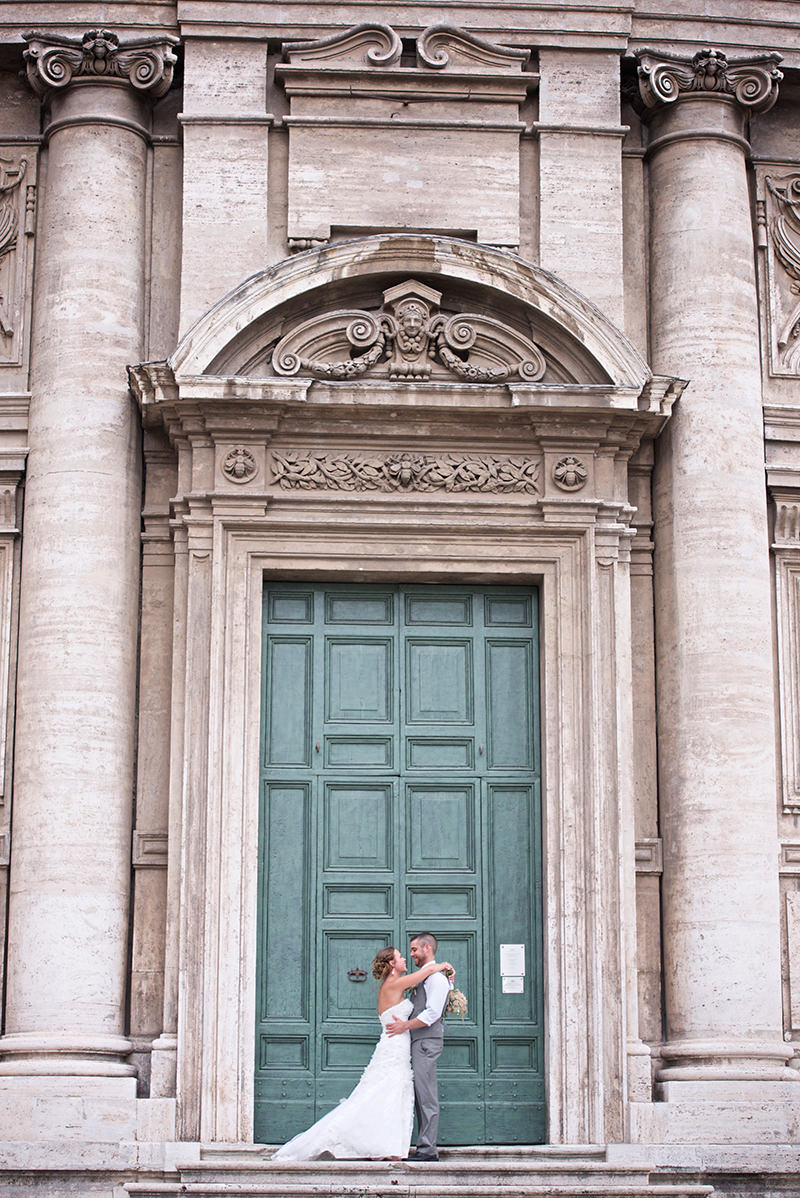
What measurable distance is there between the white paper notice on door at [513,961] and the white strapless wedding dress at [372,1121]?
1161mm

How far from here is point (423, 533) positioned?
1355 centimetres

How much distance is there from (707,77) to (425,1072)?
7093mm

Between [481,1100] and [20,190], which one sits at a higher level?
[20,190]

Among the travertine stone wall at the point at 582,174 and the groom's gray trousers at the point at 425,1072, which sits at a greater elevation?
the travertine stone wall at the point at 582,174

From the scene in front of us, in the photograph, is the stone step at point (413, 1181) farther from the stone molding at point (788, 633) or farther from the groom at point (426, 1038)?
the stone molding at point (788, 633)

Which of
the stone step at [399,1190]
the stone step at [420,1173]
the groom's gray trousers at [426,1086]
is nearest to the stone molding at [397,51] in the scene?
the groom's gray trousers at [426,1086]

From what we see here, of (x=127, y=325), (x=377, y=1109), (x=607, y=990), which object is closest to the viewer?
(x=377, y=1109)

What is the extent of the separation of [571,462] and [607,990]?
3.47 meters

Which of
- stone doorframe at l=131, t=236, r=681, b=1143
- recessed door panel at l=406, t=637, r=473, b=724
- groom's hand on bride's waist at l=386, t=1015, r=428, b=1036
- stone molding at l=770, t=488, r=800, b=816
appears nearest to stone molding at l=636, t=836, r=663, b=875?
stone doorframe at l=131, t=236, r=681, b=1143

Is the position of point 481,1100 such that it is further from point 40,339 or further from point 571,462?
point 40,339

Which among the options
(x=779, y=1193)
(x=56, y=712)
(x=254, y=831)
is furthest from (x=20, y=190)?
(x=779, y=1193)

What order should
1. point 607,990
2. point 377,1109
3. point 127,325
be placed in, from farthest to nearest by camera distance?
point 127,325 < point 607,990 < point 377,1109

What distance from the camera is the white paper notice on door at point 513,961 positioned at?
13.2 m

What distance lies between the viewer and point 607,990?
12867 millimetres
